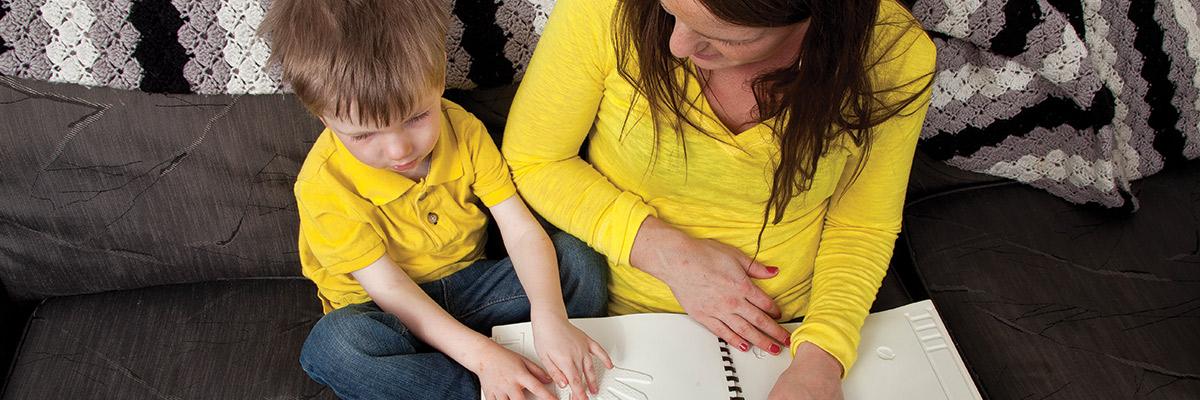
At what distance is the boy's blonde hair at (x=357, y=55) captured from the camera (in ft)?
3.04

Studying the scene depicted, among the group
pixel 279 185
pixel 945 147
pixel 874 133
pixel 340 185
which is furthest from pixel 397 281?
pixel 945 147

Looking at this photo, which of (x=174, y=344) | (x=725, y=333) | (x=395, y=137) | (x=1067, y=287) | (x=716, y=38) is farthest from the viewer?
(x=1067, y=287)

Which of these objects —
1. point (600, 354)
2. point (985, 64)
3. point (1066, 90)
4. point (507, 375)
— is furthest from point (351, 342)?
point (1066, 90)

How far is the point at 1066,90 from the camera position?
4.50 ft

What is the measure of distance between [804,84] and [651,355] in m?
0.36

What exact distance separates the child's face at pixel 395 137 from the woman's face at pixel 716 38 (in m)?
0.29

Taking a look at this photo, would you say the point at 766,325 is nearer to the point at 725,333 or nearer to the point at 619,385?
the point at 725,333

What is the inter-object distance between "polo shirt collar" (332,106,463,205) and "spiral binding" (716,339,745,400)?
1.33 feet

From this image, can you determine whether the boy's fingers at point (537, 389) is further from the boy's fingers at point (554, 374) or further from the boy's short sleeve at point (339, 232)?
the boy's short sleeve at point (339, 232)

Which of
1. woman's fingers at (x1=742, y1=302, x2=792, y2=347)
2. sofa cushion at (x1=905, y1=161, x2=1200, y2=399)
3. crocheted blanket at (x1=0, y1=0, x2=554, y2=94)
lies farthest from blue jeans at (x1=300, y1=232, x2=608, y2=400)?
sofa cushion at (x1=905, y1=161, x2=1200, y2=399)

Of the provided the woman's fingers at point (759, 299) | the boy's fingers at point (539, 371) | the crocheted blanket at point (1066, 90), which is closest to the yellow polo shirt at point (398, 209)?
the boy's fingers at point (539, 371)

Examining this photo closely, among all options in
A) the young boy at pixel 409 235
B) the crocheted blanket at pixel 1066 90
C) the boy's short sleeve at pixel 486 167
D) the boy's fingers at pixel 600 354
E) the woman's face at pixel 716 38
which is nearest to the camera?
the woman's face at pixel 716 38

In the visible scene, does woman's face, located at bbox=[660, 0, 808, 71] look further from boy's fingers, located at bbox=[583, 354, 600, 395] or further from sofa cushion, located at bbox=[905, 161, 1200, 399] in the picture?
sofa cushion, located at bbox=[905, 161, 1200, 399]

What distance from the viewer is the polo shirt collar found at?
1.07m
